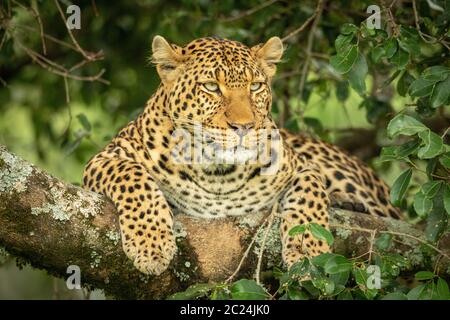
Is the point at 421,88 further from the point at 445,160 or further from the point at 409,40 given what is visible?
the point at 445,160

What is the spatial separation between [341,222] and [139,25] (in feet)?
18.6

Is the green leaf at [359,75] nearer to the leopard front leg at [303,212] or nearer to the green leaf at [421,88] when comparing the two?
the green leaf at [421,88]

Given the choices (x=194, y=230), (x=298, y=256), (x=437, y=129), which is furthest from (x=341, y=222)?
(x=437, y=129)

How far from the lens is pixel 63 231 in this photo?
6531mm

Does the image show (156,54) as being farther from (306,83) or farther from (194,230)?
(306,83)

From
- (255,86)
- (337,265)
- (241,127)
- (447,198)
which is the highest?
(255,86)

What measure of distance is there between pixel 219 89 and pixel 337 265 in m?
2.19

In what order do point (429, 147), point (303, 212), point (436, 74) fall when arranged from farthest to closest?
point (303, 212)
point (436, 74)
point (429, 147)

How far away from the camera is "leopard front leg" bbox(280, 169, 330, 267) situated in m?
7.16

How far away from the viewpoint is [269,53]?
25.7 feet

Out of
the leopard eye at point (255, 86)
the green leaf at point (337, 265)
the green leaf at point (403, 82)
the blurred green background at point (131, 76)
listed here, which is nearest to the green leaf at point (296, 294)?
the green leaf at point (337, 265)

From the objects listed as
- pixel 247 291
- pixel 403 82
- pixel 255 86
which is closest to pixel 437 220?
pixel 403 82

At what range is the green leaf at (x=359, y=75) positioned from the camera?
699 centimetres

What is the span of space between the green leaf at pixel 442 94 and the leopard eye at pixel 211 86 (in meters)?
1.77
